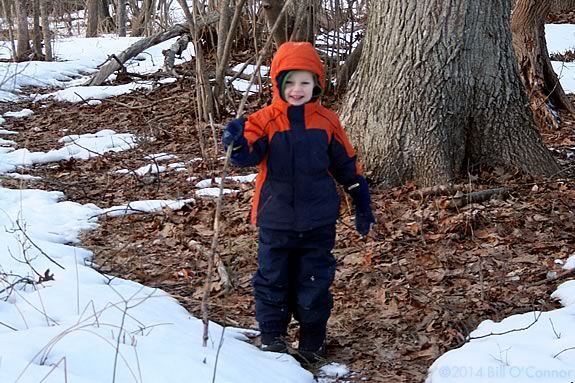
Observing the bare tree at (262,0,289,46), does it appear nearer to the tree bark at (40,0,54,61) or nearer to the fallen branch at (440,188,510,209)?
the fallen branch at (440,188,510,209)

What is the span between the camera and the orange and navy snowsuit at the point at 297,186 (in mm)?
3381

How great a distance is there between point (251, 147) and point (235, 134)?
5.4 inches

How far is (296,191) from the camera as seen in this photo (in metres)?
3.44

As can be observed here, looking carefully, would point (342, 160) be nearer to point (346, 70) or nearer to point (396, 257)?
point (396, 257)

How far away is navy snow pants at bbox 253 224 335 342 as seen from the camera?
3.51 meters

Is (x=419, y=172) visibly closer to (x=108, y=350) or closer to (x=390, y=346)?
(x=390, y=346)

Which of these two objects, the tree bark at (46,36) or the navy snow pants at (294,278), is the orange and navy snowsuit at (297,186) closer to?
the navy snow pants at (294,278)

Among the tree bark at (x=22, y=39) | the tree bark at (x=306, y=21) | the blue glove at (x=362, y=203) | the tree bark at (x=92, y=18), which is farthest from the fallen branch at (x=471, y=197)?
the tree bark at (x=92, y=18)

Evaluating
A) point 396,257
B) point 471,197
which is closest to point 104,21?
point 471,197

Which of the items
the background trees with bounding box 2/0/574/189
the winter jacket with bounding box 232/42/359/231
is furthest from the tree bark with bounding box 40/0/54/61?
the winter jacket with bounding box 232/42/359/231

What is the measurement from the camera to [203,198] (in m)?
6.05

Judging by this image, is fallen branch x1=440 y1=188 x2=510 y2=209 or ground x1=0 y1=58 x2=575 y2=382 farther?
fallen branch x1=440 y1=188 x2=510 y2=209

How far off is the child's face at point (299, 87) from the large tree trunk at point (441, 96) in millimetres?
2011

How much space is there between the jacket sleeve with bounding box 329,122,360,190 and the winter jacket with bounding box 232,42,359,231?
1.5 inches
